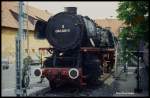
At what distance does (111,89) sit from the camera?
59.8 ft

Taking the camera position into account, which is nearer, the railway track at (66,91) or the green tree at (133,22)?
the green tree at (133,22)

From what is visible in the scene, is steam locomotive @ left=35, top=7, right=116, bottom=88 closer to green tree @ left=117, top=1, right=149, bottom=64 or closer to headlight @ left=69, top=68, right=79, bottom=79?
headlight @ left=69, top=68, right=79, bottom=79

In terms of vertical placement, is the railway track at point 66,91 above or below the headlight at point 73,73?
below

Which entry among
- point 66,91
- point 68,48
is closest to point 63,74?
point 66,91

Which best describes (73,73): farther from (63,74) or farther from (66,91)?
(66,91)

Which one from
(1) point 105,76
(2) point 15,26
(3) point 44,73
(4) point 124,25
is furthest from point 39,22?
(2) point 15,26

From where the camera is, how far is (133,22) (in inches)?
655

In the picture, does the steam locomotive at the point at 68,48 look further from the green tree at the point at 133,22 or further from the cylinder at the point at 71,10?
the green tree at the point at 133,22

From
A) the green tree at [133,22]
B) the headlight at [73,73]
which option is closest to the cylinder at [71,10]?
the green tree at [133,22]

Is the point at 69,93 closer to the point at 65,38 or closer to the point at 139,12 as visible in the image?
the point at 65,38

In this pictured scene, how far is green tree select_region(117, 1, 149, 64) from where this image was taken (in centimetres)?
1633

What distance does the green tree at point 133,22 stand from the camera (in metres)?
16.3

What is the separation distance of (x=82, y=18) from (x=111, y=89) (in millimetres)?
3342

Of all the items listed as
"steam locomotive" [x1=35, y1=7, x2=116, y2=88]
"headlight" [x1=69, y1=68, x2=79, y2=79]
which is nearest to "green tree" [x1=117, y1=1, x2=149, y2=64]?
"steam locomotive" [x1=35, y1=7, x2=116, y2=88]
